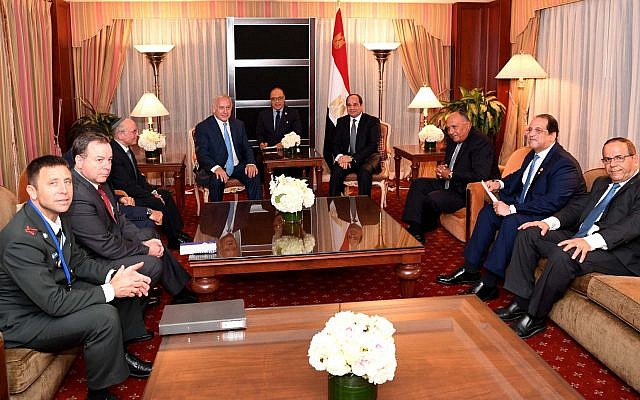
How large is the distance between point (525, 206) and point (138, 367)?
2898mm

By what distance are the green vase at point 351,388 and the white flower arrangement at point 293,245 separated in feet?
6.22

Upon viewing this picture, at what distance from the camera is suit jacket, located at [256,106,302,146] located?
25.9 ft

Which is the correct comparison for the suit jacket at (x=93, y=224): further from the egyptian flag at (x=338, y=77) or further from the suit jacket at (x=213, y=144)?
the egyptian flag at (x=338, y=77)

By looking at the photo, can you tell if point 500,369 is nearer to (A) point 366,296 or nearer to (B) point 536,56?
(A) point 366,296

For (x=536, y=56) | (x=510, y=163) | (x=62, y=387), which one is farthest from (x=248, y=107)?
(x=62, y=387)

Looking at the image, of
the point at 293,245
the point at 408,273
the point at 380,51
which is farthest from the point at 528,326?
the point at 380,51

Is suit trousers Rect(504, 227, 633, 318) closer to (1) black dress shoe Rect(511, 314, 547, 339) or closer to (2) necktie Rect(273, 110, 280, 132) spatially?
(1) black dress shoe Rect(511, 314, 547, 339)

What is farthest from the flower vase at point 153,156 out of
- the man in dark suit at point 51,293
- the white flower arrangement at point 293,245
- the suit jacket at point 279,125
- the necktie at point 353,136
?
the man in dark suit at point 51,293

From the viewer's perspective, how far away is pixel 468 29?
916 cm

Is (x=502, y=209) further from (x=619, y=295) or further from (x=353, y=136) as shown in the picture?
(x=353, y=136)

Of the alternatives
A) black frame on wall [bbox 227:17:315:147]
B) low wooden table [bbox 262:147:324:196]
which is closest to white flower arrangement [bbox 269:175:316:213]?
low wooden table [bbox 262:147:324:196]

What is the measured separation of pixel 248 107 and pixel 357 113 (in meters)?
2.32

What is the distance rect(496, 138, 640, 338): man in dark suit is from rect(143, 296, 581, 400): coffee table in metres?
0.90

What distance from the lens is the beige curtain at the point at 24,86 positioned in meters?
5.97
